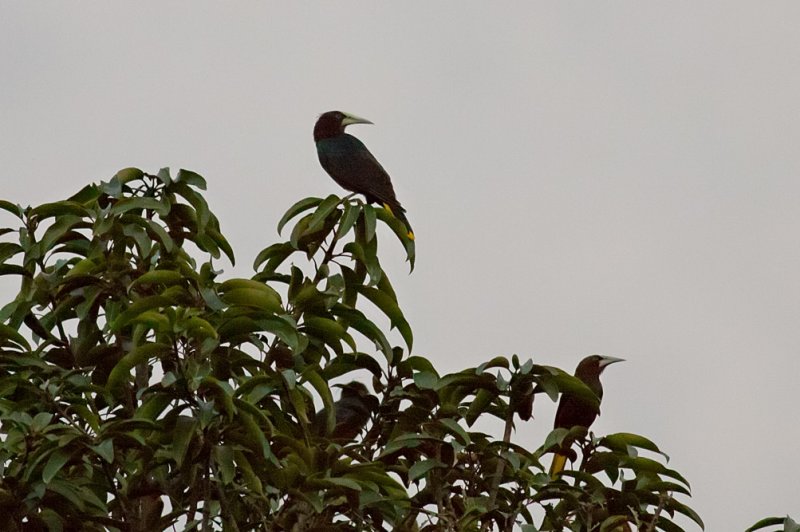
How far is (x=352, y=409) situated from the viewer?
436 cm

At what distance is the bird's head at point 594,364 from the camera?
5836 millimetres

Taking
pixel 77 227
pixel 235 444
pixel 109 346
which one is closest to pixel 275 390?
pixel 235 444

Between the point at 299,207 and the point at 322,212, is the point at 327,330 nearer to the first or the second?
the point at 322,212

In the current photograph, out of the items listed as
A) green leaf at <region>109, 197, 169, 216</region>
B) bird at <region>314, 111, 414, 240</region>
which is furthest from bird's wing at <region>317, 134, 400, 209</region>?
green leaf at <region>109, 197, 169, 216</region>

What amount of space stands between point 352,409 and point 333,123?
136 inches

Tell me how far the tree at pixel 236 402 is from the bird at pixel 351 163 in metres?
1.78

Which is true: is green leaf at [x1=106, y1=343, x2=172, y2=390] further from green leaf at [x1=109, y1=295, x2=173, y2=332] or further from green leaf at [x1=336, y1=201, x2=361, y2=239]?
green leaf at [x1=336, y1=201, x2=361, y2=239]

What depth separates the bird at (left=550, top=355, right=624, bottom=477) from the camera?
4.10m

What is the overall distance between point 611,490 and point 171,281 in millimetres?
1418

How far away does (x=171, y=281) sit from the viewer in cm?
385

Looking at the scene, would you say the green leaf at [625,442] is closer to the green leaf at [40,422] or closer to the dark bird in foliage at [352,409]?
the dark bird in foliage at [352,409]

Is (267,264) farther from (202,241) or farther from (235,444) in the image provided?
(235,444)

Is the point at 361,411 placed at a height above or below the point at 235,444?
above

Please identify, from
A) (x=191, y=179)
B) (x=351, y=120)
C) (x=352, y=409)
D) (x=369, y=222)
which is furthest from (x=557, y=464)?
(x=351, y=120)
